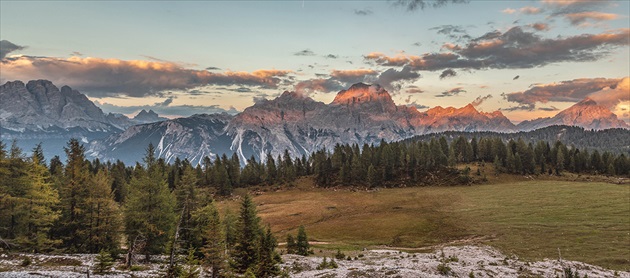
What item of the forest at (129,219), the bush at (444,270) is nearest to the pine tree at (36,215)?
the forest at (129,219)

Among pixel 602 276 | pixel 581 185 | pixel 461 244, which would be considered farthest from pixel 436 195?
pixel 602 276

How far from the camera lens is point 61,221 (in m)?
53.1

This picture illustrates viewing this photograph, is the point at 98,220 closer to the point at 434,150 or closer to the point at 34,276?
the point at 34,276

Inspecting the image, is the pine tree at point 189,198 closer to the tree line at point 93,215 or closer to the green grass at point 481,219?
the tree line at point 93,215

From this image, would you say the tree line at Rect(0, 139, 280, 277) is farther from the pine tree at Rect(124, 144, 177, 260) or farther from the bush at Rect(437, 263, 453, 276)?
the bush at Rect(437, 263, 453, 276)

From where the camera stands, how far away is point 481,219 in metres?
84.3

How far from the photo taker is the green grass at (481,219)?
58.8 m

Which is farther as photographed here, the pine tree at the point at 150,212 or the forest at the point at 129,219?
the pine tree at the point at 150,212

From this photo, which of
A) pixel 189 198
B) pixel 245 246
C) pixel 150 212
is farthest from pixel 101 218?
pixel 245 246

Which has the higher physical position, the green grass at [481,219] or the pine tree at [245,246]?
the pine tree at [245,246]

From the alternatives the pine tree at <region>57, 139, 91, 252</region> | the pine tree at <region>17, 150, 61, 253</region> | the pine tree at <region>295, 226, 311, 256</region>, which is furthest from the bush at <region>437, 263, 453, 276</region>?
the pine tree at <region>17, 150, 61, 253</region>

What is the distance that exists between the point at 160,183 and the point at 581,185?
12906 centimetres

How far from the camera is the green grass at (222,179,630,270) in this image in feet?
193

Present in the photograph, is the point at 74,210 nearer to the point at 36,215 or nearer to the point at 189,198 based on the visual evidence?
the point at 36,215
